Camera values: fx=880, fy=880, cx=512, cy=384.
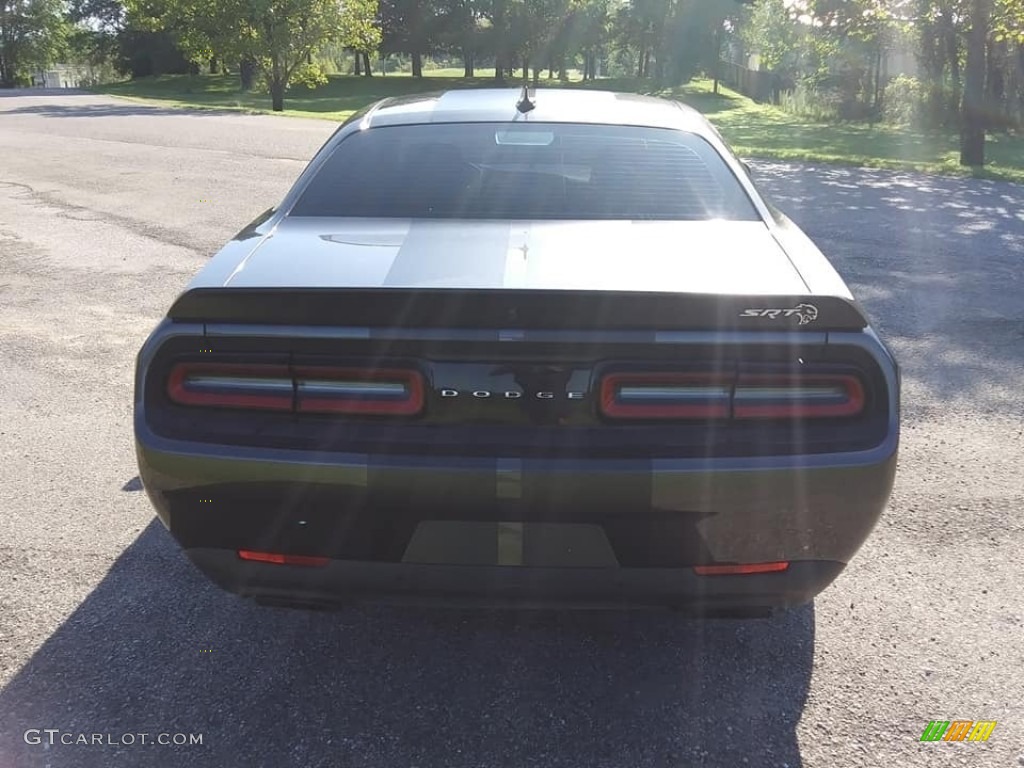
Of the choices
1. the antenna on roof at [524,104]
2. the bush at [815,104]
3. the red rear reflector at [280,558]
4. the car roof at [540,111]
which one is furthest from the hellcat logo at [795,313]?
the bush at [815,104]

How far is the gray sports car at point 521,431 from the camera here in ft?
6.93

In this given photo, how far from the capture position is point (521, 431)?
2.15 m

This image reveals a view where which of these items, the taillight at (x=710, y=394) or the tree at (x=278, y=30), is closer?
the taillight at (x=710, y=394)

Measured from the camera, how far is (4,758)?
224 cm

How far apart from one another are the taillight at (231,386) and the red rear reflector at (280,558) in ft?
1.26

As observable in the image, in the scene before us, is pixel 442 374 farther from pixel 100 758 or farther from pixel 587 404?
pixel 100 758

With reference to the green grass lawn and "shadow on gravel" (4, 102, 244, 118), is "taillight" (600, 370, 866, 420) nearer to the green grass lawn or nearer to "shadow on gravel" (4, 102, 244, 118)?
the green grass lawn

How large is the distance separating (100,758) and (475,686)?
0.99m

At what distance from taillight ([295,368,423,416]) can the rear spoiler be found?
4.8 inches

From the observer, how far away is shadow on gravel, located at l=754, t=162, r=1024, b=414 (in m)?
5.00

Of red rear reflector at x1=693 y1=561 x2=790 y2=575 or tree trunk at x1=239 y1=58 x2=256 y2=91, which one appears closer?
red rear reflector at x1=693 y1=561 x2=790 y2=575

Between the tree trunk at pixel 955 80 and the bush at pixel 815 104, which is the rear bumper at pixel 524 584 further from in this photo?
the bush at pixel 815 104

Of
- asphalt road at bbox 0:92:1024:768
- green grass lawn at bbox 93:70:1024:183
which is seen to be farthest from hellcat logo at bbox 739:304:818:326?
green grass lawn at bbox 93:70:1024:183

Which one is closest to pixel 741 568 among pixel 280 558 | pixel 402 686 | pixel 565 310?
pixel 565 310
